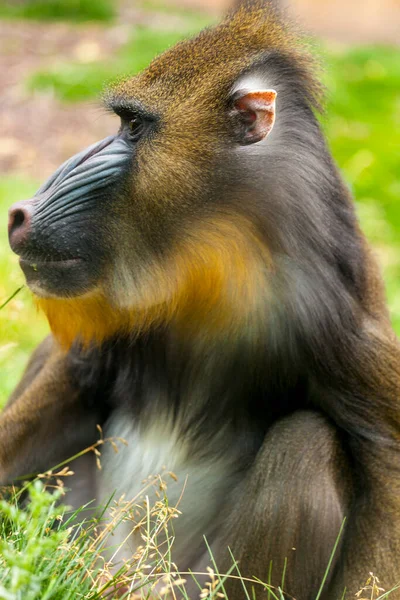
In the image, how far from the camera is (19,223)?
3.34 metres

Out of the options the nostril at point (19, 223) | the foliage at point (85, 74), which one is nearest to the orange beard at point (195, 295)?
the nostril at point (19, 223)

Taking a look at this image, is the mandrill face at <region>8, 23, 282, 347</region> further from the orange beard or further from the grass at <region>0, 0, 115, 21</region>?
the grass at <region>0, 0, 115, 21</region>

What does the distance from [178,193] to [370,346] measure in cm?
82

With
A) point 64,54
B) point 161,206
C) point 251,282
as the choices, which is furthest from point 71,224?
point 64,54

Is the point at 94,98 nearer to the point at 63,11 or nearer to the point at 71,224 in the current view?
the point at 71,224

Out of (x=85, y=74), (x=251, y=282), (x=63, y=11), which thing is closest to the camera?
(x=251, y=282)

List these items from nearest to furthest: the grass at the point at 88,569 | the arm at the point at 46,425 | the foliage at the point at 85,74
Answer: the grass at the point at 88,569, the arm at the point at 46,425, the foliage at the point at 85,74

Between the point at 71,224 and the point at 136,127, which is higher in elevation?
the point at 136,127

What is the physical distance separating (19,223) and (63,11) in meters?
11.4

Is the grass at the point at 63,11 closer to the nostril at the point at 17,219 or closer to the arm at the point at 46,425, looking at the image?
the arm at the point at 46,425

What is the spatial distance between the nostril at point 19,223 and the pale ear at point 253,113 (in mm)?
725

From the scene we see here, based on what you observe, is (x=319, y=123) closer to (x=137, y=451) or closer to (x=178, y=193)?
(x=178, y=193)

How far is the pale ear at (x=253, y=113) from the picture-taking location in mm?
3273

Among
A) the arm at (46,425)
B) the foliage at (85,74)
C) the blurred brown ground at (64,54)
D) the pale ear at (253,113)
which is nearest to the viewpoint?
the pale ear at (253,113)
